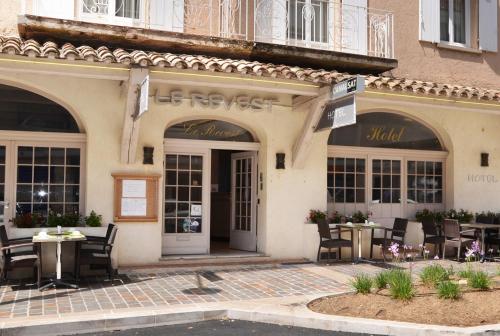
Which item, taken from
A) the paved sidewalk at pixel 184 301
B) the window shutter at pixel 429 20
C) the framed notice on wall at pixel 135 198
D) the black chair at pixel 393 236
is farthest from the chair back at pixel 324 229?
the window shutter at pixel 429 20

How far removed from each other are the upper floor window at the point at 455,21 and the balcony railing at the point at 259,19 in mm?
1873

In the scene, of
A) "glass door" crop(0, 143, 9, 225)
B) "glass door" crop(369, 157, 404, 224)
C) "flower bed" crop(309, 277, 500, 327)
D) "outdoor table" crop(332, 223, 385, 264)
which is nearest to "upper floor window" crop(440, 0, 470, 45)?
"glass door" crop(369, 157, 404, 224)

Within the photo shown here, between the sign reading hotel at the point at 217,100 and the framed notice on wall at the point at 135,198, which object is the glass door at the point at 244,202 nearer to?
the sign reading hotel at the point at 217,100

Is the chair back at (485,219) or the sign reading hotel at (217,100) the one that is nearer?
the sign reading hotel at (217,100)

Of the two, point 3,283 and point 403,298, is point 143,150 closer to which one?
point 3,283

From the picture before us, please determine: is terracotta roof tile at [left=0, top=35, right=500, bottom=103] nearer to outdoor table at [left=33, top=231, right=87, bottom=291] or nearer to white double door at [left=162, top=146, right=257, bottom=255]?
white double door at [left=162, top=146, right=257, bottom=255]

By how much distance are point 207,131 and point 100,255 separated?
3470mm

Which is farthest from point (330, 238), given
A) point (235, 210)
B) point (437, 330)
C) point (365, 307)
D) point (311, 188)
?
point (437, 330)

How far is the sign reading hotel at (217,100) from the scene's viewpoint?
1071cm

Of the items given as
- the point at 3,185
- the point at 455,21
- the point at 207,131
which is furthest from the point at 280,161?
the point at 455,21

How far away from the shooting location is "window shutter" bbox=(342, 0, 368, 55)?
1263 centimetres

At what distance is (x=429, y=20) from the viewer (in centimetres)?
1359

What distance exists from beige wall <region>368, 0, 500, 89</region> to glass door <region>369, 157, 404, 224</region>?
2.13 m

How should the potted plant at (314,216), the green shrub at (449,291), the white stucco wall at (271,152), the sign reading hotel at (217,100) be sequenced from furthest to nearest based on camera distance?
the potted plant at (314,216) → the sign reading hotel at (217,100) → the white stucco wall at (271,152) → the green shrub at (449,291)
